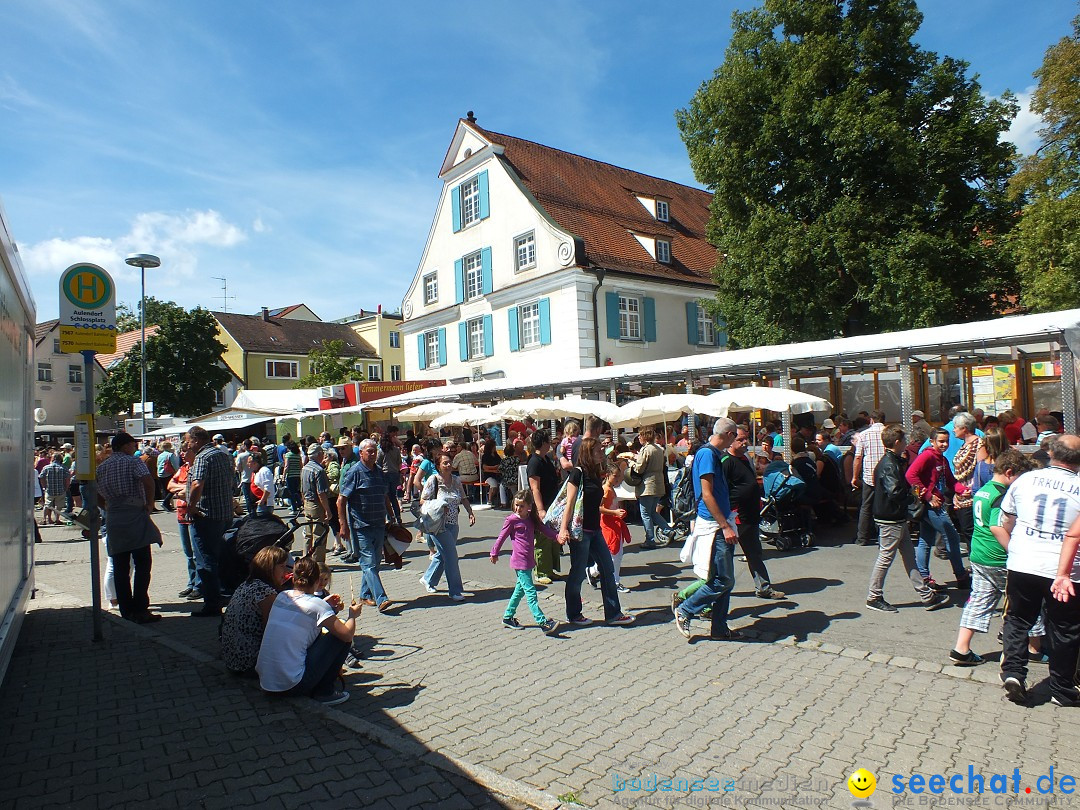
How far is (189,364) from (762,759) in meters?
51.9

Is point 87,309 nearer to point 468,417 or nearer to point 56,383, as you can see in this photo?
point 468,417

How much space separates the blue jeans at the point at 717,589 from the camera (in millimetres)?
6277

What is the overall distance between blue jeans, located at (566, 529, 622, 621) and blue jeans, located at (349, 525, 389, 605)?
6.75 ft

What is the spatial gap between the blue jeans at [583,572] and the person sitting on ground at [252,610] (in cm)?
254

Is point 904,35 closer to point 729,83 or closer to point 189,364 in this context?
point 729,83

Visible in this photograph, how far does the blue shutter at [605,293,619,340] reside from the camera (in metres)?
28.3

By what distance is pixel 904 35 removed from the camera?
2297 centimetres

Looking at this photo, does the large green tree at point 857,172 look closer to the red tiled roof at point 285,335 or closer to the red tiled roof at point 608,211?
the red tiled roof at point 608,211

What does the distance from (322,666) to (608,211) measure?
2990 centimetres

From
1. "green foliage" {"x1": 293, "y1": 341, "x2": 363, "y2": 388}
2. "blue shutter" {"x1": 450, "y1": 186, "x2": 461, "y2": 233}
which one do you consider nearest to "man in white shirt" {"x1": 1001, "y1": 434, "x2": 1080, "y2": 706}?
"blue shutter" {"x1": 450, "y1": 186, "x2": 461, "y2": 233}

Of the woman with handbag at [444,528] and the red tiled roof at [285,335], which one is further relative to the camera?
the red tiled roof at [285,335]

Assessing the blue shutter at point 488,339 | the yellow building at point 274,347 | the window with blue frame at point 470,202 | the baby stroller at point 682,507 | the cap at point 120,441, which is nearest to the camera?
the cap at point 120,441

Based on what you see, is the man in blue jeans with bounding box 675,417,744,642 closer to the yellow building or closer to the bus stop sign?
the bus stop sign

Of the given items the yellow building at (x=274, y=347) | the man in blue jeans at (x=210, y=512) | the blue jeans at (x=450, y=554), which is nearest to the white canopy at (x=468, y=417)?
the blue jeans at (x=450, y=554)
